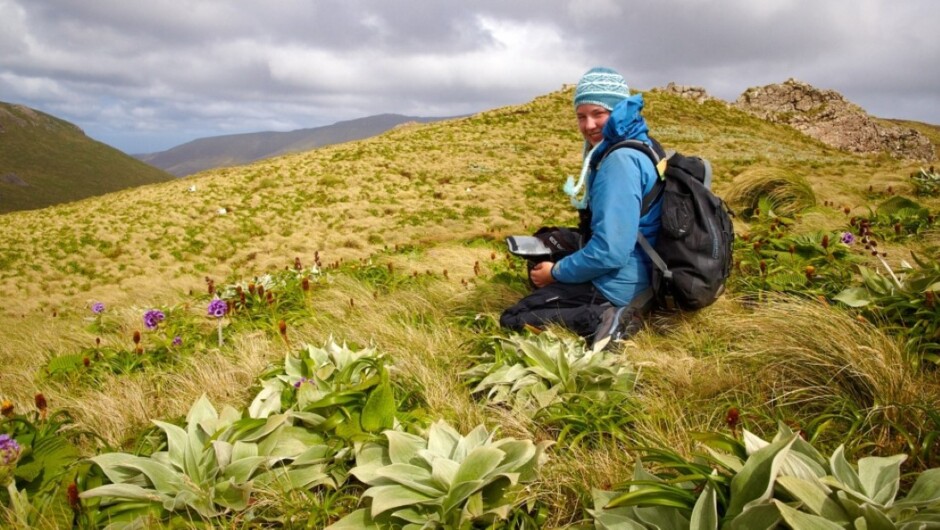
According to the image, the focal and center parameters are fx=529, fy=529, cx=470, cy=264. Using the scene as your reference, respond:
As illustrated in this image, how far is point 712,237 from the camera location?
10.4 ft

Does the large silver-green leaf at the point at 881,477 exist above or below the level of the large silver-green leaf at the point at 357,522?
above

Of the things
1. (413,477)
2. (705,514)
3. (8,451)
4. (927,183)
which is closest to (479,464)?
(413,477)

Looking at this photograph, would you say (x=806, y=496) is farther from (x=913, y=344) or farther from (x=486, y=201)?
(x=486, y=201)

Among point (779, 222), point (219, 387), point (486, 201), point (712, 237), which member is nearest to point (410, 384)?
point (219, 387)

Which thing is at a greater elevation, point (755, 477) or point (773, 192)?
point (773, 192)

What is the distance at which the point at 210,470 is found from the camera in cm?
203

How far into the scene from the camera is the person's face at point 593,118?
3.47 meters

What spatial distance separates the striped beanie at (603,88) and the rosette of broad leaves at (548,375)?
5.30 feet

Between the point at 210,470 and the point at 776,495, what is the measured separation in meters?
1.93

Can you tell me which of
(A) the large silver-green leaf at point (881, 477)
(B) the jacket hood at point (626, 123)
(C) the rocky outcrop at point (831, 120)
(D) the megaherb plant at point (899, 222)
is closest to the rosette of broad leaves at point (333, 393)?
(A) the large silver-green leaf at point (881, 477)

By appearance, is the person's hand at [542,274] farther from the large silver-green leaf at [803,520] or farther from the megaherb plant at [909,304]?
the large silver-green leaf at [803,520]

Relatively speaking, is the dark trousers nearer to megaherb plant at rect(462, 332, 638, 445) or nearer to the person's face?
megaherb plant at rect(462, 332, 638, 445)

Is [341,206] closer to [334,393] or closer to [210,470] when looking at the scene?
[334,393]

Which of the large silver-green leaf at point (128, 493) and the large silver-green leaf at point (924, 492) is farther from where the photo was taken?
the large silver-green leaf at point (128, 493)
